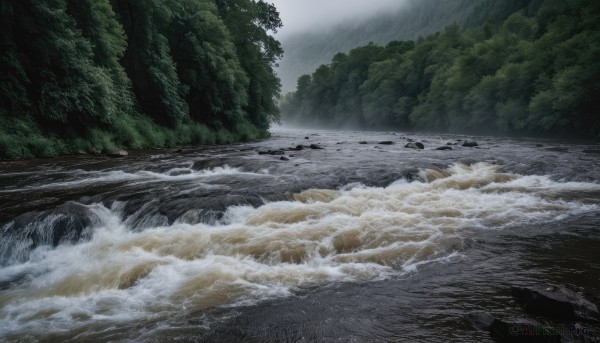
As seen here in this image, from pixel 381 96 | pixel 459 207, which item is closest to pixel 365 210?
pixel 459 207

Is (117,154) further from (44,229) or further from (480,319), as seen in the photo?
(480,319)

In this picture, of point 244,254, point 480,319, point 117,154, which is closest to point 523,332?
point 480,319

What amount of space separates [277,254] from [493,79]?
4320 cm

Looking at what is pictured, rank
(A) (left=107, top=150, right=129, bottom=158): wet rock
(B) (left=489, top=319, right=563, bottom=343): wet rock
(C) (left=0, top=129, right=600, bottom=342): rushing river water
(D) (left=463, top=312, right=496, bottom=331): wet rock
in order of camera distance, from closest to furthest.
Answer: (B) (left=489, top=319, right=563, bottom=343): wet rock < (D) (left=463, top=312, right=496, bottom=331): wet rock < (C) (left=0, top=129, right=600, bottom=342): rushing river water < (A) (left=107, top=150, right=129, bottom=158): wet rock

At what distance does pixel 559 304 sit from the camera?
13.0 ft

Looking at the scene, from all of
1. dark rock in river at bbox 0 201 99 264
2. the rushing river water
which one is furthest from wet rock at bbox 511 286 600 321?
dark rock in river at bbox 0 201 99 264

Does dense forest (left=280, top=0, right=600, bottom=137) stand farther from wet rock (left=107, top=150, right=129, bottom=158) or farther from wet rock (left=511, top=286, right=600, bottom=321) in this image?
wet rock (left=107, top=150, right=129, bottom=158)

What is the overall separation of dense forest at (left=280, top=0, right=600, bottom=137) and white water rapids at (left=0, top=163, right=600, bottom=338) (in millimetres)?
25942

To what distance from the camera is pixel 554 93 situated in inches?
1223

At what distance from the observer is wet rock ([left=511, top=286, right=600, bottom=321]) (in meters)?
3.90

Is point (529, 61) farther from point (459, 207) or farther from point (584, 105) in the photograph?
point (459, 207)

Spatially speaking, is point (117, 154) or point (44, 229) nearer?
point (44, 229)

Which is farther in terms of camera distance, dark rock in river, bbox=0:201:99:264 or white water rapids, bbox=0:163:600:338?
dark rock in river, bbox=0:201:99:264

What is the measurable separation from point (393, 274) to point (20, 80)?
17018 millimetres
